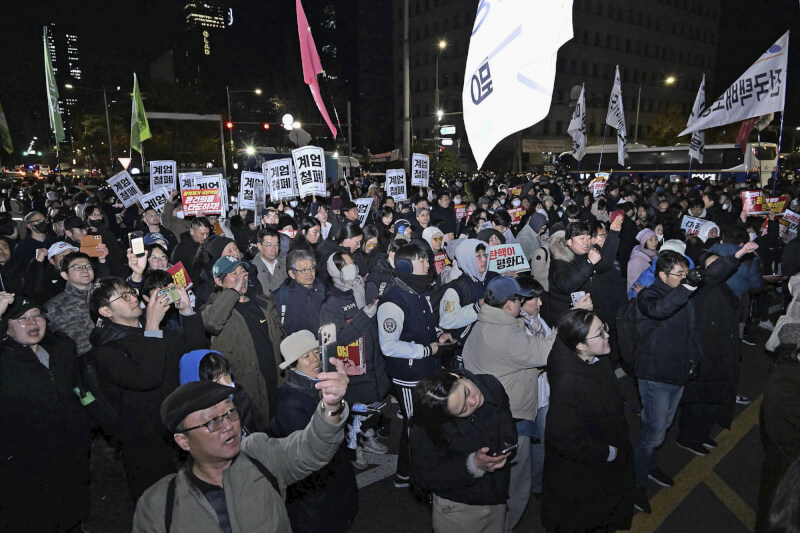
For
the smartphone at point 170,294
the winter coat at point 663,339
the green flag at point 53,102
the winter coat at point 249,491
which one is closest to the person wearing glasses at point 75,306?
the smartphone at point 170,294

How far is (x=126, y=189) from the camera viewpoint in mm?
10773

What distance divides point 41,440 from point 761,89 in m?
10.9

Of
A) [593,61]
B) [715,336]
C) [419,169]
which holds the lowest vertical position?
[715,336]

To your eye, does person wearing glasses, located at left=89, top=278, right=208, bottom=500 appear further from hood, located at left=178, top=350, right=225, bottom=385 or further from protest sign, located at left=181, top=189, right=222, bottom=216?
protest sign, located at left=181, top=189, right=222, bottom=216

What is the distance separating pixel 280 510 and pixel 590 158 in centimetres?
3645

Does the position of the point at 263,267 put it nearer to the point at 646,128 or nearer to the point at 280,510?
the point at 280,510

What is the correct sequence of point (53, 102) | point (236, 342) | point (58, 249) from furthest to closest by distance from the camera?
1. point (53, 102)
2. point (58, 249)
3. point (236, 342)

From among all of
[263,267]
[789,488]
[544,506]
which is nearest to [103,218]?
[263,267]

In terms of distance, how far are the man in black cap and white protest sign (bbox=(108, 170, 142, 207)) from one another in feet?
32.5

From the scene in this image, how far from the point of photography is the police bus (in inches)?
1021

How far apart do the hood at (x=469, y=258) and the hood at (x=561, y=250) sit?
0.84 meters

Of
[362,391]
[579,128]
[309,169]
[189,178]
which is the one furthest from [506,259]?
[579,128]

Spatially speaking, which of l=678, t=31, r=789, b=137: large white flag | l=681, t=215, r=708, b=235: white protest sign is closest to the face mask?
l=681, t=215, r=708, b=235: white protest sign

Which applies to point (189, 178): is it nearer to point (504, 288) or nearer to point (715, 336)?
point (504, 288)
